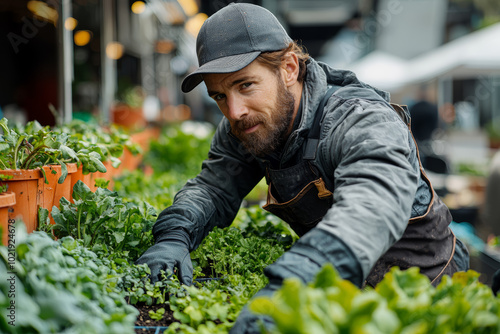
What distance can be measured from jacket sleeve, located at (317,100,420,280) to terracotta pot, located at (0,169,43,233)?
3.77 ft

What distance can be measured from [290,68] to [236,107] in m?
0.40

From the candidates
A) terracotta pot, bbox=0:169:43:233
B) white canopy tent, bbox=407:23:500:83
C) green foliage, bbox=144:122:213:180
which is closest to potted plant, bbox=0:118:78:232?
terracotta pot, bbox=0:169:43:233

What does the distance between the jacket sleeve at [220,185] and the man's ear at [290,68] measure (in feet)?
1.64

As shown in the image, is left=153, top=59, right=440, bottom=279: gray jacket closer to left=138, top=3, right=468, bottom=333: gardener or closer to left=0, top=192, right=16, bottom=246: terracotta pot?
left=138, top=3, right=468, bottom=333: gardener

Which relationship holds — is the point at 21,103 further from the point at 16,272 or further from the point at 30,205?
the point at 16,272

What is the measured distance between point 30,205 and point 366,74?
12480mm

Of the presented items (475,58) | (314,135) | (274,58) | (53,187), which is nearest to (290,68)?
(274,58)

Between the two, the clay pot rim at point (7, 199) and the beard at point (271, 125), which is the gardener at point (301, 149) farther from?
the clay pot rim at point (7, 199)

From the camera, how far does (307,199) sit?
2.23 metres

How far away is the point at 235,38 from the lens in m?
2.13

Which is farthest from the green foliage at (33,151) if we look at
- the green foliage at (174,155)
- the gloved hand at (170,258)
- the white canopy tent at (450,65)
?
the white canopy tent at (450,65)

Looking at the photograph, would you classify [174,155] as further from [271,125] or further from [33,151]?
[33,151]

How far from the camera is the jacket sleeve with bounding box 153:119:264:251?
7.98ft

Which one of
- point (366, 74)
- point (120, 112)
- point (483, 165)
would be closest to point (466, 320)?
point (120, 112)
